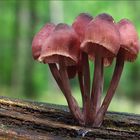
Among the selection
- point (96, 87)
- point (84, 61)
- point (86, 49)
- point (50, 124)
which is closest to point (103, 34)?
point (86, 49)

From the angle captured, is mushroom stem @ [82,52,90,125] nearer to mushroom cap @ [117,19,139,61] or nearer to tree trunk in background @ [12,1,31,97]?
mushroom cap @ [117,19,139,61]

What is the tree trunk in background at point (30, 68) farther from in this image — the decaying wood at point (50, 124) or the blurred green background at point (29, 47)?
the decaying wood at point (50, 124)

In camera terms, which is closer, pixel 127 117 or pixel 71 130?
pixel 71 130

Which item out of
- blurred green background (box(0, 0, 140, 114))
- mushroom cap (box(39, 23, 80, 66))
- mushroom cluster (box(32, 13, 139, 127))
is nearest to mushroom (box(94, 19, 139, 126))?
mushroom cluster (box(32, 13, 139, 127))

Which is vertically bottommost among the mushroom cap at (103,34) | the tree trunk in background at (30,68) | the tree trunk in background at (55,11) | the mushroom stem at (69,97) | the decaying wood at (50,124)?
the tree trunk in background at (30,68)

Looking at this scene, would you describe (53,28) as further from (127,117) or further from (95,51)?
(127,117)

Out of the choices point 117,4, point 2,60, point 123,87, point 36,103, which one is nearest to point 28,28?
point 2,60

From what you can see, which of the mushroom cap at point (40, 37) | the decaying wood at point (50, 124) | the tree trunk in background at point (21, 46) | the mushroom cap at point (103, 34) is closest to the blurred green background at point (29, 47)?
the tree trunk in background at point (21, 46)
